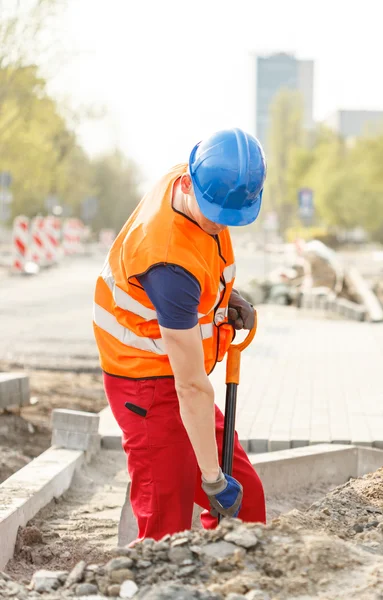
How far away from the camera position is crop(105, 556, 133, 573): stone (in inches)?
120

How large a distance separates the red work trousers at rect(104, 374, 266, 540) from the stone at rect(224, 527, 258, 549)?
0.58 m

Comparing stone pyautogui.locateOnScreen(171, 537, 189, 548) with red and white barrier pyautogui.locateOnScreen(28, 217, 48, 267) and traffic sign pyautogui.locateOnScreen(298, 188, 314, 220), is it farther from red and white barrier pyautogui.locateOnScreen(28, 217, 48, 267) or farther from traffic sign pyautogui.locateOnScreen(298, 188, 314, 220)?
red and white barrier pyautogui.locateOnScreen(28, 217, 48, 267)

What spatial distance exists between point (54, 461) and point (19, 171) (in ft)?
111

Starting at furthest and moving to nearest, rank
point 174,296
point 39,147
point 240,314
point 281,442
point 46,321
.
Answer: point 39,147 < point 46,321 < point 281,442 < point 240,314 < point 174,296

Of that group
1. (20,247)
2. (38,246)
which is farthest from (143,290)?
(38,246)

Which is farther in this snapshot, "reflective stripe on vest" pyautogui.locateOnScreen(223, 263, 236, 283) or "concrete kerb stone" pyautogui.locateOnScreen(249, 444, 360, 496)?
"concrete kerb stone" pyautogui.locateOnScreen(249, 444, 360, 496)

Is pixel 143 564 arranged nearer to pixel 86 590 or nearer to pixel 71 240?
pixel 86 590

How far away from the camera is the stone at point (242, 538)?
3119mm

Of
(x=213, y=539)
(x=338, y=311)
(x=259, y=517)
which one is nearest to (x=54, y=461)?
(x=259, y=517)

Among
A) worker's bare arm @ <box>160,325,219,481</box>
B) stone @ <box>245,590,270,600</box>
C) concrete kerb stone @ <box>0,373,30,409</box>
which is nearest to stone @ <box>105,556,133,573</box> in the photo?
stone @ <box>245,590,270,600</box>

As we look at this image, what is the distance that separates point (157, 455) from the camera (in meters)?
3.73

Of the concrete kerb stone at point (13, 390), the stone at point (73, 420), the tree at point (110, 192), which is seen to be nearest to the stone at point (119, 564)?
the stone at point (73, 420)

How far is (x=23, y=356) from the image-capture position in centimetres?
1071

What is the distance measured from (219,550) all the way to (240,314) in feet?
4.26
